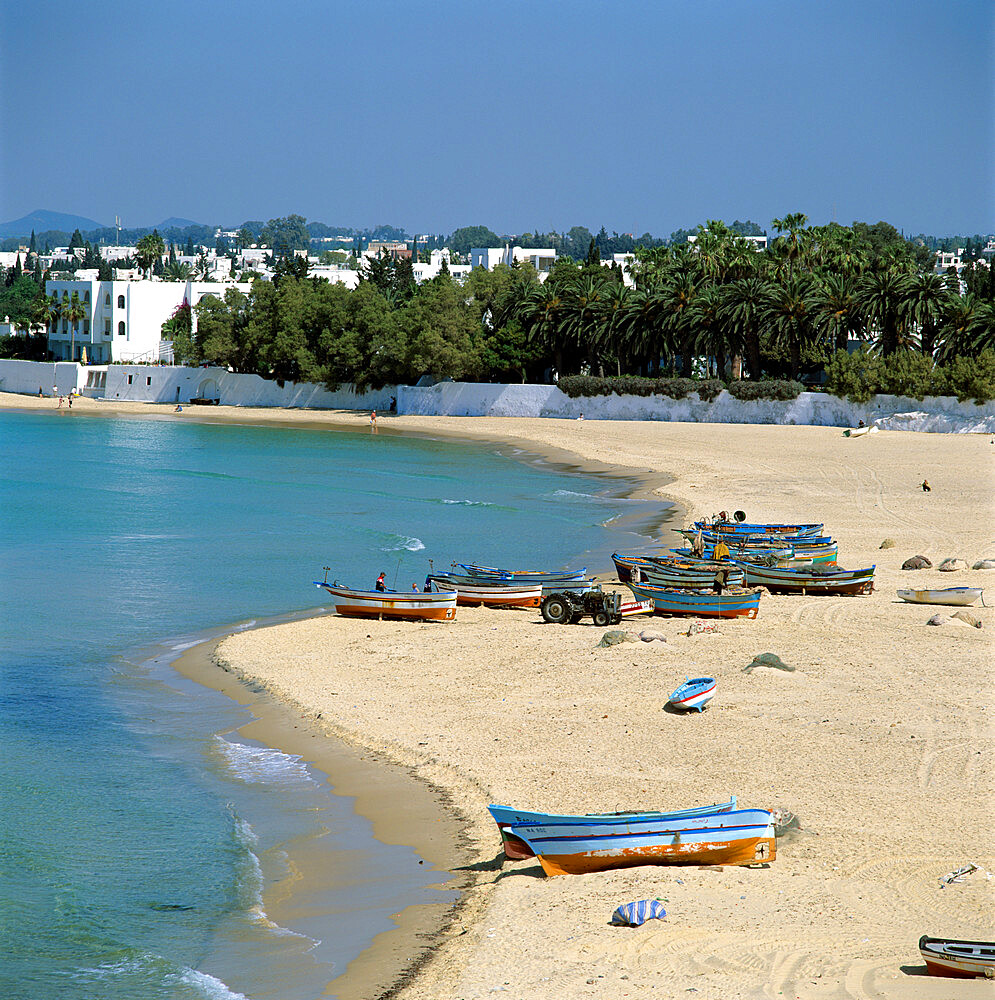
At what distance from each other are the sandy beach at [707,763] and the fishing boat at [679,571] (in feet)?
3.99

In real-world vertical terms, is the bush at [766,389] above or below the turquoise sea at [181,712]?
above

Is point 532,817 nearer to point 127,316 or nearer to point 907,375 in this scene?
point 907,375

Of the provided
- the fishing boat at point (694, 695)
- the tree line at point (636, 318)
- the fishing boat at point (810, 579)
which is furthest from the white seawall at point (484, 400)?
the fishing boat at point (694, 695)

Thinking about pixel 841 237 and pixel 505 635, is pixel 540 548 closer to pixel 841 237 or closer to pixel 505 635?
pixel 505 635

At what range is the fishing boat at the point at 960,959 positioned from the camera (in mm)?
9695

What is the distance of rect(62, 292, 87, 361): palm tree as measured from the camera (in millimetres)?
128875

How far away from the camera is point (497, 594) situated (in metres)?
28.6

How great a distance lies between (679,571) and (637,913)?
1579 centimetres

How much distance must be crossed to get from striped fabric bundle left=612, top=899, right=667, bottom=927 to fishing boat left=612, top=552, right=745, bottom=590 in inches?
580

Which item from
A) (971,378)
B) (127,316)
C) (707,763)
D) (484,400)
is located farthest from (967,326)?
(127,316)

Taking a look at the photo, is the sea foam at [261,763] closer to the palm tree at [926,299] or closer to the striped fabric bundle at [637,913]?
the striped fabric bundle at [637,913]

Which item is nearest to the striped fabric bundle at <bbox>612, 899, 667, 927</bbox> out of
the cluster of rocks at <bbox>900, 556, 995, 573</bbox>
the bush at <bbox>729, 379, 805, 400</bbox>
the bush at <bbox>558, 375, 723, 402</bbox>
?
the cluster of rocks at <bbox>900, 556, 995, 573</bbox>

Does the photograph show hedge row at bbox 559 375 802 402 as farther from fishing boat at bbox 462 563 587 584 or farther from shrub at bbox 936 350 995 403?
fishing boat at bbox 462 563 587 584

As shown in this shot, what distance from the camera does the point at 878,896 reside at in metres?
11.8
